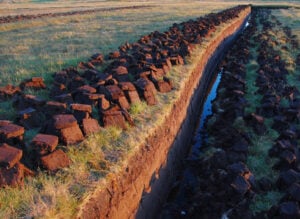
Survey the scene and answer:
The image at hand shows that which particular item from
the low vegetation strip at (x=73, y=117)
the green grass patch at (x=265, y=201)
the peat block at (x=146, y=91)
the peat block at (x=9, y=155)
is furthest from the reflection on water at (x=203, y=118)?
the peat block at (x=9, y=155)

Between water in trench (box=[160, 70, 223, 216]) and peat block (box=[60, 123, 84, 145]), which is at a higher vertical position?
peat block (box=[60, 123, 84, 145])

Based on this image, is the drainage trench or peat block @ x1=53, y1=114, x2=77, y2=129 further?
the drainage trench

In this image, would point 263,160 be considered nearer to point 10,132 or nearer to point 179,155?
point 179,155

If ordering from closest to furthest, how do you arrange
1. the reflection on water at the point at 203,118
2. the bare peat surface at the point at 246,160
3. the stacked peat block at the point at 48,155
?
the stacked peat block at the point at 48,155
the bare peat surface at the point at 246,160
the reflection on water at the point at 203,118

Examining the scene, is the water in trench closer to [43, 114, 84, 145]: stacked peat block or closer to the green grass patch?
the green grass patch

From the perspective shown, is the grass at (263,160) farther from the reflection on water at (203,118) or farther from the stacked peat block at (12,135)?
the stacked peat block at (12,135)

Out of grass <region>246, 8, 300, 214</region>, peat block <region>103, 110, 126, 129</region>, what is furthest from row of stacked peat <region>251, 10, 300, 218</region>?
peat block <region>103, 110, 126, 129</region>

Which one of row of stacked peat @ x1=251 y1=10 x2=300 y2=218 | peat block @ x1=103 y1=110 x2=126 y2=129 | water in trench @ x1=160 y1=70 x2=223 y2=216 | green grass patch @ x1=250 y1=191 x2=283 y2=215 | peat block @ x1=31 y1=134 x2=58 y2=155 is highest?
peat block @ x1=31 y1=134 x2=58 y2=155
